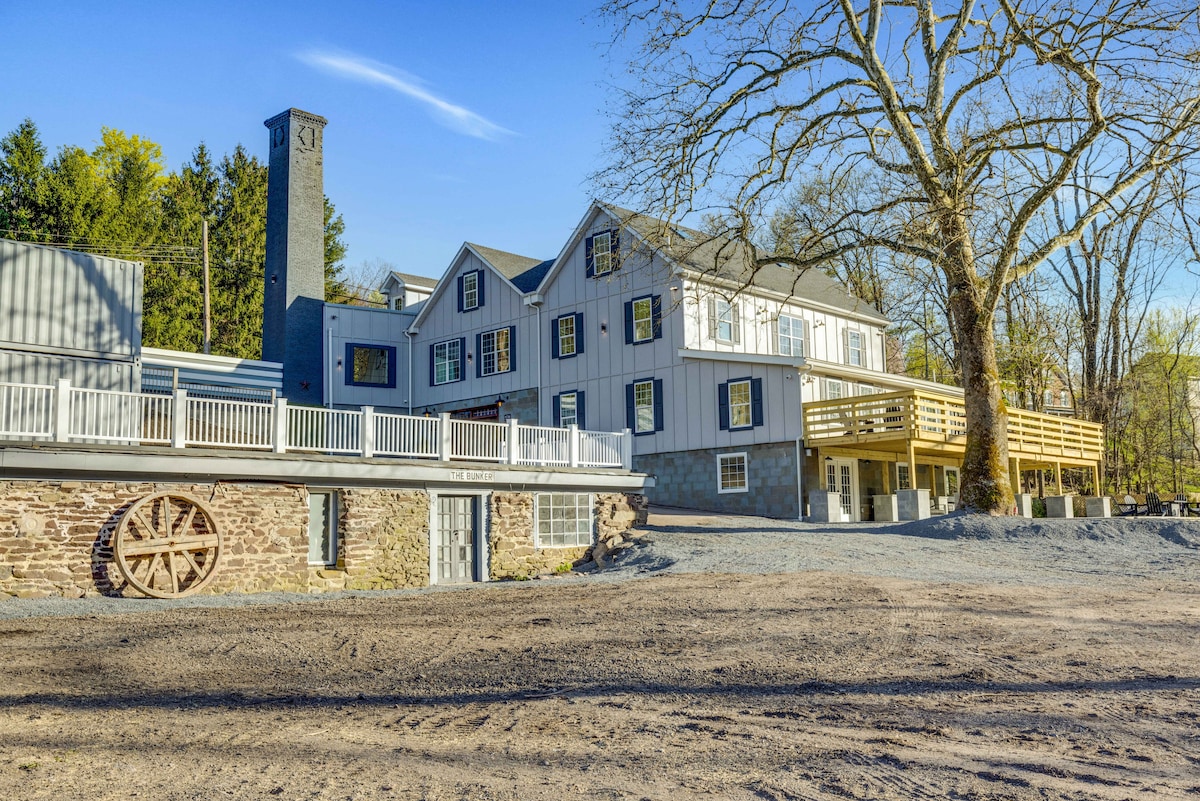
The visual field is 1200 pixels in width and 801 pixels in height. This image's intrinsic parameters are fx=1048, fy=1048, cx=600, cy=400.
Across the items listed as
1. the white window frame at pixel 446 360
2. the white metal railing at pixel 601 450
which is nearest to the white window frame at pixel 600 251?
the white window frame at pixel 446 360

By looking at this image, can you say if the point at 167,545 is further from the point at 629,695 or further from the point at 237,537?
the point at 629,695

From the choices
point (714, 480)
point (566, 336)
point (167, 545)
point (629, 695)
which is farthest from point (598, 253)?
point (629, 695)

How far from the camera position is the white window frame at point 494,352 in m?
32.6

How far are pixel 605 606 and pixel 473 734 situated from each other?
5419 millimetres

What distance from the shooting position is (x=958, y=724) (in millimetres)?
6996

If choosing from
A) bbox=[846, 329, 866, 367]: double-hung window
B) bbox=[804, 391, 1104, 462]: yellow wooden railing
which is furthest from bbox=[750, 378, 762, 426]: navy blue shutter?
bbox=[846, 329, 866, 367]: double-hung window

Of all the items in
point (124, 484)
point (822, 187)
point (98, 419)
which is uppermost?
point (822, 187)

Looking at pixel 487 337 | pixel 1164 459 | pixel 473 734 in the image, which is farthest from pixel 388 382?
pixel 1164 459

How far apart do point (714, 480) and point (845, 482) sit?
3729 mm

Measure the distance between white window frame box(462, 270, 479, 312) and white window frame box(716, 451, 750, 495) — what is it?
Answer: 10.2 meters

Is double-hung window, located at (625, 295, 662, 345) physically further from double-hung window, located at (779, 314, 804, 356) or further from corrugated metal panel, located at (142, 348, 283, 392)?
corrugated metal panel, located at (142, 348, 283, 392)

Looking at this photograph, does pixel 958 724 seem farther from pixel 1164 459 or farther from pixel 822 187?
pixel 1164 459

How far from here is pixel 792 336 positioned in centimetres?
3183

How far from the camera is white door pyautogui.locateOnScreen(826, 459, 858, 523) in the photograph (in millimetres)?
28016
